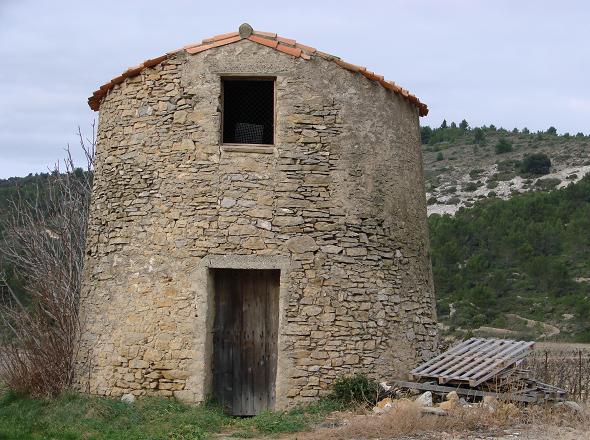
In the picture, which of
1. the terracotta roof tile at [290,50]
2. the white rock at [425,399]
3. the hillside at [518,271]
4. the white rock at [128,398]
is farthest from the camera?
the hillside at [518,271]

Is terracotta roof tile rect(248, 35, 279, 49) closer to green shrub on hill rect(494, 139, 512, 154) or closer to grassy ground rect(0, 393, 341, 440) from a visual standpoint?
grassy ground rect(0, 393, 341, 440)

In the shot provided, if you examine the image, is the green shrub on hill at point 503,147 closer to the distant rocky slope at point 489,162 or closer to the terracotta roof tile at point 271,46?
the distant rocky slope at point 489,162

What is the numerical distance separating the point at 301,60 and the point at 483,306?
18.2 metres

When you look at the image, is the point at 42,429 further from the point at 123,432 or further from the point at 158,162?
the point at 158,162

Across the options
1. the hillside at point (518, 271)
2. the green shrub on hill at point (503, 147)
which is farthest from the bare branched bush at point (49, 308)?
the green shrub on hill at point (503, 147)

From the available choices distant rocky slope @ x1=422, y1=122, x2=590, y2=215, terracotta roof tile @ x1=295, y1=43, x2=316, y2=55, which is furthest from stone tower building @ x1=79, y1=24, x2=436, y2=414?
distant rocky slope @ x1=422, y1=122, x2=590, y2=215

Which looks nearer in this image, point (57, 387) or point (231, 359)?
point (231, 359)

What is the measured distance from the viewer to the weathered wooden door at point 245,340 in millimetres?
9422

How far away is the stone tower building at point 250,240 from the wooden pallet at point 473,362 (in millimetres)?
393

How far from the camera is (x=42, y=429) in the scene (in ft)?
28.9

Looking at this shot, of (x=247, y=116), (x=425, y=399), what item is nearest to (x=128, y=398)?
(x=425, y=399)

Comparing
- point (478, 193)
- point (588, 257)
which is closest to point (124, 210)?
point (588, 257)

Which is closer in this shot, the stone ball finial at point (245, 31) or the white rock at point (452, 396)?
the white rock at point (452, 396)

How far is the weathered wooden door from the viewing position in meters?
9.42
